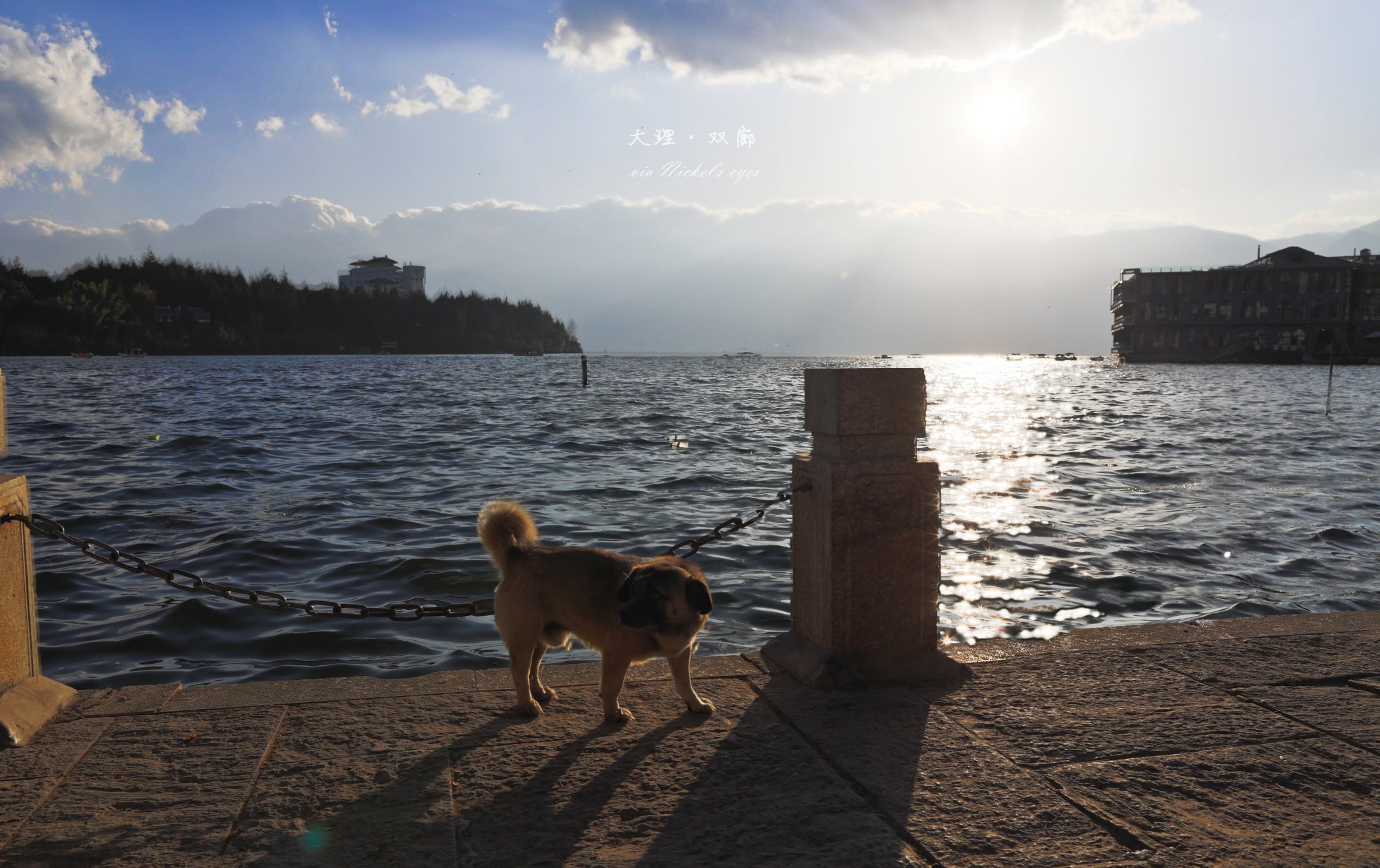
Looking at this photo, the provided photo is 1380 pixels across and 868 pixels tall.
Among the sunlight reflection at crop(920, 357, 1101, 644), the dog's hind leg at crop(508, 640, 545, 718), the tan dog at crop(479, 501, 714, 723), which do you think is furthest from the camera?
the sunlight reflection at crop(920, 357, 1101, 644)

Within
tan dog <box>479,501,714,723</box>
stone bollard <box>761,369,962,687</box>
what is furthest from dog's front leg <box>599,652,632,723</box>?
stone bollard <box>761,369,962,687</box>

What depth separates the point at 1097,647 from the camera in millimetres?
4645

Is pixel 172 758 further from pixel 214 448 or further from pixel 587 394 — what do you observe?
pixel 587 394

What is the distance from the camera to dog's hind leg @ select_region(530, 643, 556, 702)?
4.12m

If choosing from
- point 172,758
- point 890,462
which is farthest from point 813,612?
point 172,758

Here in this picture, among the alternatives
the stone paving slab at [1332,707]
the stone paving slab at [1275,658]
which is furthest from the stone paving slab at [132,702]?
the stone paving slab at [1332,707]

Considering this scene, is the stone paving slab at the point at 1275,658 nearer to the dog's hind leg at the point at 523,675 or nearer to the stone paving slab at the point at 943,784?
the stone paving slab at the point at 943,784

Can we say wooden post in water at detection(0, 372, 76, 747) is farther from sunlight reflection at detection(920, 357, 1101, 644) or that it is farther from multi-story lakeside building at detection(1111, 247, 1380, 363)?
multi-story lakeside building at detection(1111, 247, 1380, 363)

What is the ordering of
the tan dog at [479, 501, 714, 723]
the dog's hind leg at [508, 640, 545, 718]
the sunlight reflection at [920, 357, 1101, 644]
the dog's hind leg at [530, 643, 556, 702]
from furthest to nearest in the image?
the sunlight reflection at [920, 357, 1101, 644] < the dog's hind leg at [530, 643, 556, 702] < the dog's hind leg at [508, 640, 545, 718] < the tan dog at [479, 501, 714, 723]

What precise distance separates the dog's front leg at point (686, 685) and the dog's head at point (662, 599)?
0.28 meters

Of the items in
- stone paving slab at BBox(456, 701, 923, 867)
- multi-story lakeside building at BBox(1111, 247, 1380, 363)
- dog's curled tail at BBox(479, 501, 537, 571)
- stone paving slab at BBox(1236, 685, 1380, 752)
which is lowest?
stone paving slab at BBox(456, 701, 923, 867)

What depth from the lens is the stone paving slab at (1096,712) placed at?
347 centimetres

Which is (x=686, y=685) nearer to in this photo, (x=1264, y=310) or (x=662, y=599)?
(x=662, y=599)

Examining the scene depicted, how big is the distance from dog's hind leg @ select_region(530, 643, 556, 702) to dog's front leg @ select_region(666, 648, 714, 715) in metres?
0.66
